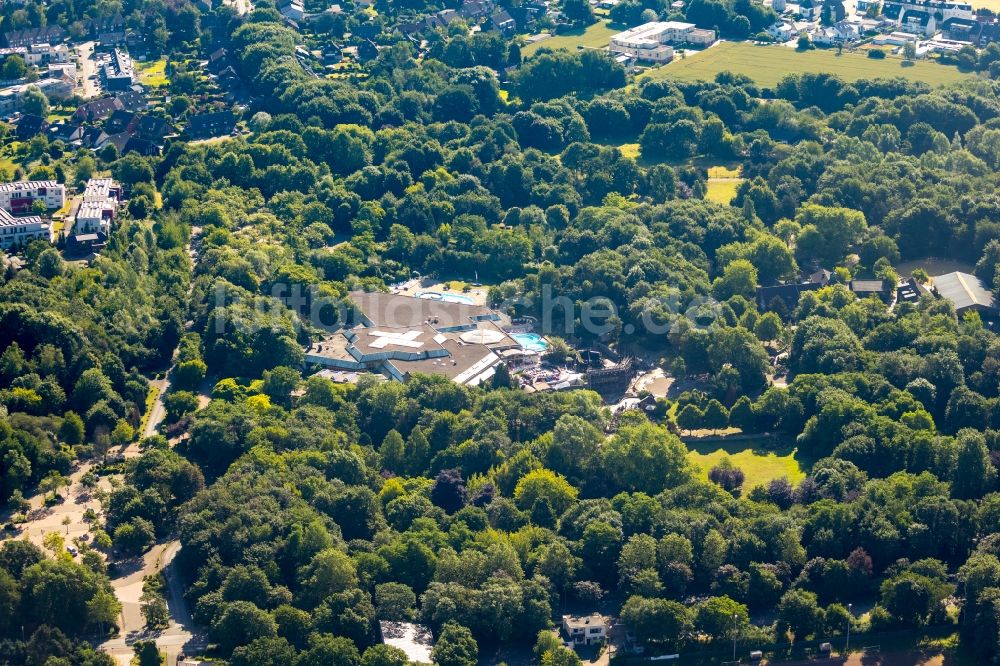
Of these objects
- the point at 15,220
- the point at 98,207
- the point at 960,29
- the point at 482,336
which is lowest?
the point at 482,336

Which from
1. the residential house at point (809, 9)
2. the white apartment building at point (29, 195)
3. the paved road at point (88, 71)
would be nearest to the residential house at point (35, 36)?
the paved road at point (88, 71)

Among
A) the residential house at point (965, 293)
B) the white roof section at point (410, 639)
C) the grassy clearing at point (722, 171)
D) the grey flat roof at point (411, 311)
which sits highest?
the white roof section at point (410, 639)

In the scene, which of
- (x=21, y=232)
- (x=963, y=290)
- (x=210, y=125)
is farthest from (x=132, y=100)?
(x=963, y=290)

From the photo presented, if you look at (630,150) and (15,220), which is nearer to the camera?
(15,220)

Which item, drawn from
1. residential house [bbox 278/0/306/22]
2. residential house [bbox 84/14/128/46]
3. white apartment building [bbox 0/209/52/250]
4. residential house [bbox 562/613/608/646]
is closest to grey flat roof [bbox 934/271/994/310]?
residential house [bbox 562/613/608/646]

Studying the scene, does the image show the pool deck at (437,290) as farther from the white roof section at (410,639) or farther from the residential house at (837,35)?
the residential house at (837,35)

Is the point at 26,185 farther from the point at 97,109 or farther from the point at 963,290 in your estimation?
the point at 963,290

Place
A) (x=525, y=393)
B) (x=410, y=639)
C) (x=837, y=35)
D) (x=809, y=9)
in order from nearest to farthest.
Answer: (x=410, y=639), (x=525, y=393), (x=837, y=35), (x=809, y=9)
